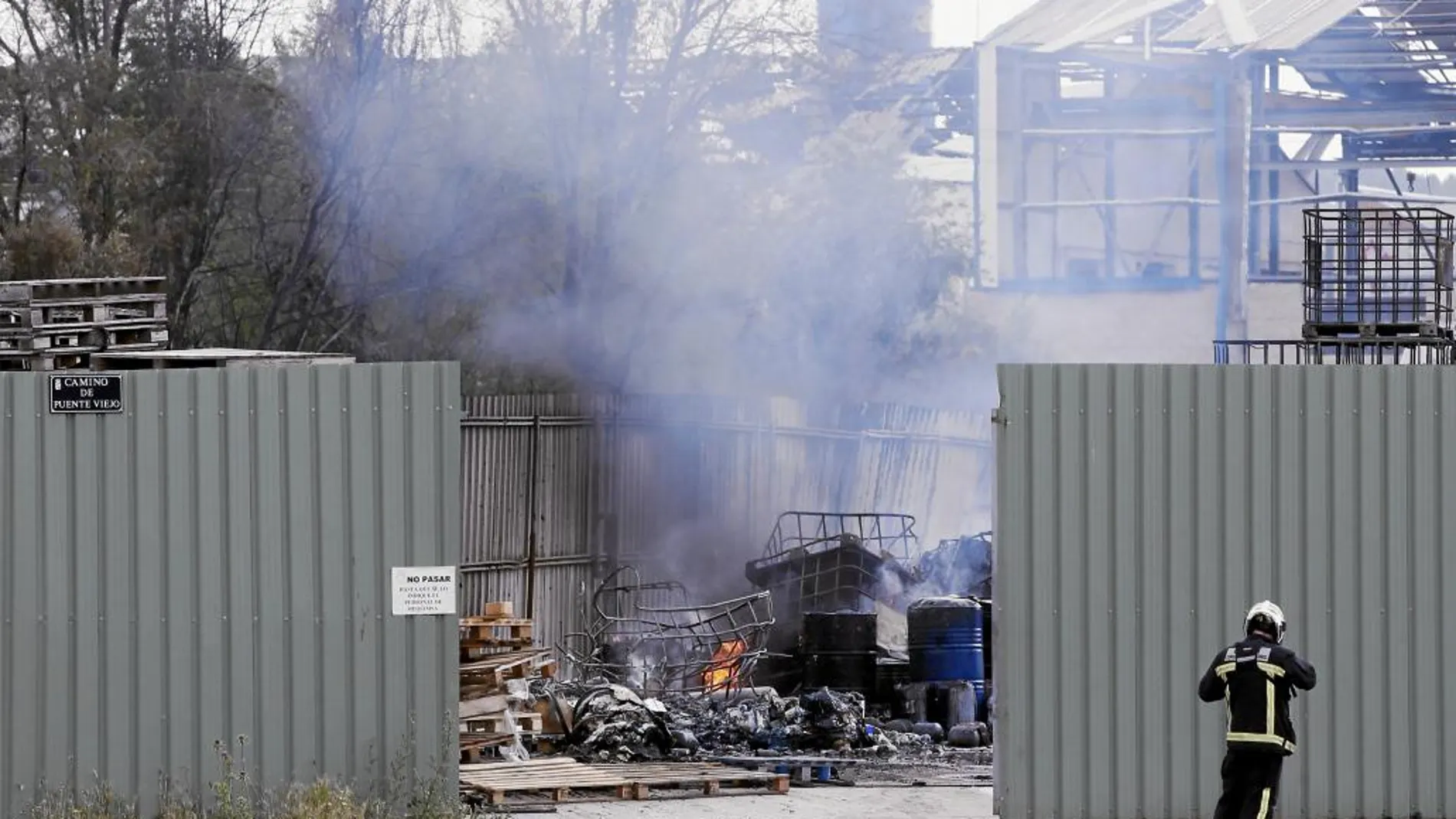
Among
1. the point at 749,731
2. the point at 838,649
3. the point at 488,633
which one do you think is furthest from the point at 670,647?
the point at 488,633

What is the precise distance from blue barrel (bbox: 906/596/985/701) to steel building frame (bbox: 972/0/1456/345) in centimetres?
1023

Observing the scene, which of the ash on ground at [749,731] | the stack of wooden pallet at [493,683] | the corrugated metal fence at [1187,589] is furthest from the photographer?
the ash on ground at [749,731]

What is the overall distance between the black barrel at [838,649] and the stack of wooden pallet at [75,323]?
17.9 feet

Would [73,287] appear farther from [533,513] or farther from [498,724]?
[533,513]

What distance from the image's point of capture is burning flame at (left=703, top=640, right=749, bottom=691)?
15.3 meters

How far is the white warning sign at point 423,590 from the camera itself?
9273 mm

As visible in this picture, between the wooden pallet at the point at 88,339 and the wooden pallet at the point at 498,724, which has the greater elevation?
the wooden pallet at the point at 88,339

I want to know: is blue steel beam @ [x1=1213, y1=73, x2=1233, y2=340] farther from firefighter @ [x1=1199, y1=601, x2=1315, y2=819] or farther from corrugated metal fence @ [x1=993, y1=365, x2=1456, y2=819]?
firefighter @ [x1=1199, y1=601, x2=1315, y2=819]

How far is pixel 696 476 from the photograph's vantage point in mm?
21672

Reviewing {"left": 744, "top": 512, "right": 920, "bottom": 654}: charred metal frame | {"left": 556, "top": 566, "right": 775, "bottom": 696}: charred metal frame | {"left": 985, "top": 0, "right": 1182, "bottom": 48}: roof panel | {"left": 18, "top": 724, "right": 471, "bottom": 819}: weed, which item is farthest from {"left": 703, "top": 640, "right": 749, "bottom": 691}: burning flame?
{"left": 985, "top": 0, "right": 1182, "bottom": 48}: roof panel

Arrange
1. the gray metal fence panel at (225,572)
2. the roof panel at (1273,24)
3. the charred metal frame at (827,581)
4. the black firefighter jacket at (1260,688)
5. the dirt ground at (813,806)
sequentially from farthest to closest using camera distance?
the roof panel at (1273,24)
the charred metal frame at (827,581)
the dirt ground at (813,806)
the gray metal fence panel at (225,572)
the black firefighter jacket at (1260,688)

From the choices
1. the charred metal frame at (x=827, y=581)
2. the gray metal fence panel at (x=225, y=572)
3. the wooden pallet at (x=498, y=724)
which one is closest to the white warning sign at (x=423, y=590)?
the gray metal fence panel at (x=225, y=572)

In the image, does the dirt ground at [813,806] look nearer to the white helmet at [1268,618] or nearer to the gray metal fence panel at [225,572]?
the gray metal fence panel at [225,572]

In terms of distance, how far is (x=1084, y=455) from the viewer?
9570 mm
